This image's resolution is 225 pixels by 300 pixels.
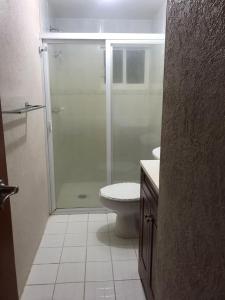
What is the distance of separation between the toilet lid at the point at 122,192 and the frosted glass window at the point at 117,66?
1110 mm

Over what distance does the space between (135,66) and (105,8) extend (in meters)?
0.98

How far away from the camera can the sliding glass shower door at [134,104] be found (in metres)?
2.68

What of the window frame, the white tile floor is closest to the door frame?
the white tile floor

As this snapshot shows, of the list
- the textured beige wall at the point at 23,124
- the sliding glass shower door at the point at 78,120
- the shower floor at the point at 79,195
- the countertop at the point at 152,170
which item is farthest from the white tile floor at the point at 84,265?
the countertop at the point at 152,170

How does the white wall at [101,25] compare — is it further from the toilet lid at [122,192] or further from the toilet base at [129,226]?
the toilet base at [129,226]

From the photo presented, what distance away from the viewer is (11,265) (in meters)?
1.27

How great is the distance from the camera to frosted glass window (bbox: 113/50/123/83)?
2668mm

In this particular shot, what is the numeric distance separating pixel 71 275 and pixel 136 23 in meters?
3.16

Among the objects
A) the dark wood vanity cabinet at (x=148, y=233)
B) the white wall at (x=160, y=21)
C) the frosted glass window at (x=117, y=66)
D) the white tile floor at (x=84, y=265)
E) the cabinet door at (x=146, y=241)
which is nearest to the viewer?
the dark wood vanity cabinet at (x=148, y=233)

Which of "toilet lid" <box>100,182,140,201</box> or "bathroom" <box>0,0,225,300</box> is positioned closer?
"bathroom" <box>0,0,225,300</box>

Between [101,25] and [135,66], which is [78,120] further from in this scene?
[101,25]

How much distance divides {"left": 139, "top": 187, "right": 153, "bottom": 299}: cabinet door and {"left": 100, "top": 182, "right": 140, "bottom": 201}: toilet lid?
0.52 metres

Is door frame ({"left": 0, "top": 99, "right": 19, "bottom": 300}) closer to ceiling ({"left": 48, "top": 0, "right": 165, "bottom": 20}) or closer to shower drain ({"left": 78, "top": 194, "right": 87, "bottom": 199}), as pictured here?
shower drain ({"left": 78, "top": 194, "right": 87, "bottom": 199})

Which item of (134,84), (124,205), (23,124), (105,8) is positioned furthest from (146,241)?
(105,8)
